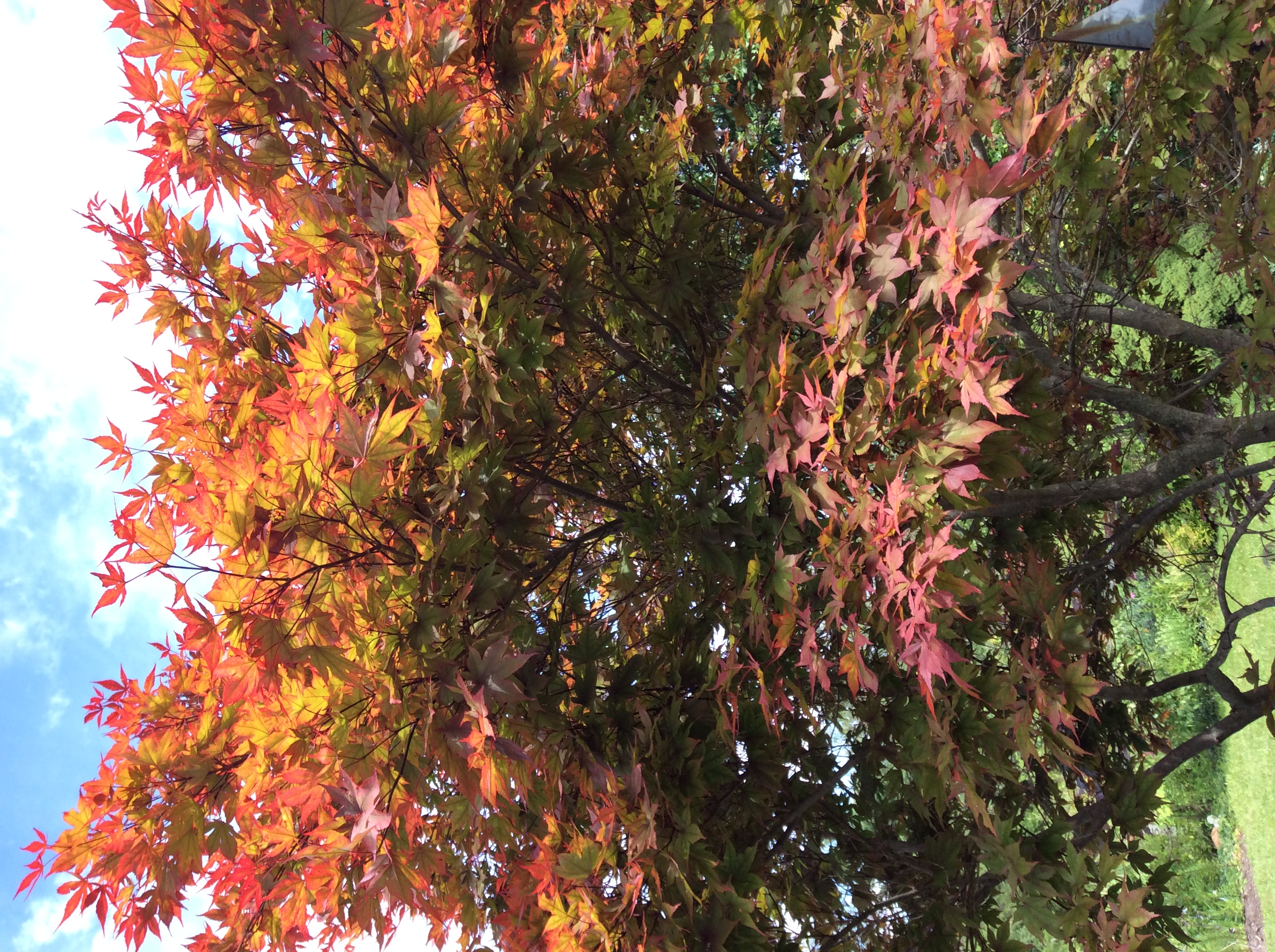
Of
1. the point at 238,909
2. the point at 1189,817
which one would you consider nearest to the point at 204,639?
the point at 238,909

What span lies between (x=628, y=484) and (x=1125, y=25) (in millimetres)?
2666

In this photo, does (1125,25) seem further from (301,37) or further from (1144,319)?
(301,37)

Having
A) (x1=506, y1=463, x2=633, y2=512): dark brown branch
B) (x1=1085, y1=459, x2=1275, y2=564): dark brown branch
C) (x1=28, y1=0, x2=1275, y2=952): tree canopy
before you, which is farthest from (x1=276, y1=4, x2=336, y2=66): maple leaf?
(x1=1085, y1=459, x2=1275, y2=564): dark brown branch

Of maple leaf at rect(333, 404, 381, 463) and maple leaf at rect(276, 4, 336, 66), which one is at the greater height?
maple leaf at rect(276, 4, 336, 66)

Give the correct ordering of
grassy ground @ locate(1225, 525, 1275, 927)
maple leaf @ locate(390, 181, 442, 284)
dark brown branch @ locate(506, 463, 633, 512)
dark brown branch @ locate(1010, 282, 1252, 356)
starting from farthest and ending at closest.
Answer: grassy ground @ locate(1225, 525, 1275, 927), dark brown branch @ locate(1010, 282, 1252, 356), dark brown branch @ locate(506, 463, 633, 512), maple leaf @ locate(390, 181, 442, 284)

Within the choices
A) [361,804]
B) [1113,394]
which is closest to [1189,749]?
[1113,394]

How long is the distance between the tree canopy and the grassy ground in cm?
640

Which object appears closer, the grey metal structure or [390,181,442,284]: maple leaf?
[390,181,442,284]: maple leaf

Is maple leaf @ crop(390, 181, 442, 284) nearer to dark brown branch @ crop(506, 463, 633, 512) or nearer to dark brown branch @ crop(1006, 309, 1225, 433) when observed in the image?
dark brown branch @ crop(506, 463, 633, 512)

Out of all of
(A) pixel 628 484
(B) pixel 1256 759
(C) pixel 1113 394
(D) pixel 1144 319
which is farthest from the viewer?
(B) pixel 1256 759

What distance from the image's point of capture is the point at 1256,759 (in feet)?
29.5

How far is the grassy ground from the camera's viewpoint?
837 centimetres

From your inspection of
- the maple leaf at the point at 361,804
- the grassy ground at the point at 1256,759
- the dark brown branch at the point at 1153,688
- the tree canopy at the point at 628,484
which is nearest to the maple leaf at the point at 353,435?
the tree canopy at the point at 628,484

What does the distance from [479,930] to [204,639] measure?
7.64 ft
